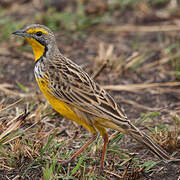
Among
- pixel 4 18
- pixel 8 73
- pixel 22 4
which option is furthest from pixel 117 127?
pixel 22 4

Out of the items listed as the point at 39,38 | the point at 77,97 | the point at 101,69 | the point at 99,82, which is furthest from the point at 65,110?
the point at 99,82

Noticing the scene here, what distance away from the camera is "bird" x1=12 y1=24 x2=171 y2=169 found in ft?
16.3

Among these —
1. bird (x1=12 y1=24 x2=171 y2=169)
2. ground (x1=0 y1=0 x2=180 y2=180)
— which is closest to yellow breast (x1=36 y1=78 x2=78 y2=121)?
bird (x1=12 y1=24 x2=171 y2=169)

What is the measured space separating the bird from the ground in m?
0.31

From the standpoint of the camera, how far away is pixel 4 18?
30.7 feet

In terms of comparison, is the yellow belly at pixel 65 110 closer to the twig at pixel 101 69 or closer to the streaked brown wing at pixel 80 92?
the streaked brown wing at pixel 80 92

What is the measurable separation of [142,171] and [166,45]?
4.32m

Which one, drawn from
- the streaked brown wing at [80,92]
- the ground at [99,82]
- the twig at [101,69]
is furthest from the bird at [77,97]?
the twig at [101,69]

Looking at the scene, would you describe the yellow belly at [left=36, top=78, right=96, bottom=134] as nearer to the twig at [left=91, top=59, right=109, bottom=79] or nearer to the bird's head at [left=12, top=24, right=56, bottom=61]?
the bird's head at [left=12, top=24, right=56, bottom=61]

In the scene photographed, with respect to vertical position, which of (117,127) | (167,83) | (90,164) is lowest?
(167,83)

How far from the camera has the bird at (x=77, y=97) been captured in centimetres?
496

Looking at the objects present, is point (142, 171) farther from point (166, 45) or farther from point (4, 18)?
point (4, 18)

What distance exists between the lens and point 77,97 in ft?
16.8

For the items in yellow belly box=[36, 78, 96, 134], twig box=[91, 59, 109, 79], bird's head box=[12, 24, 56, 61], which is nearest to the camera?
yellow belly box=[36, 78, 96, 134]
